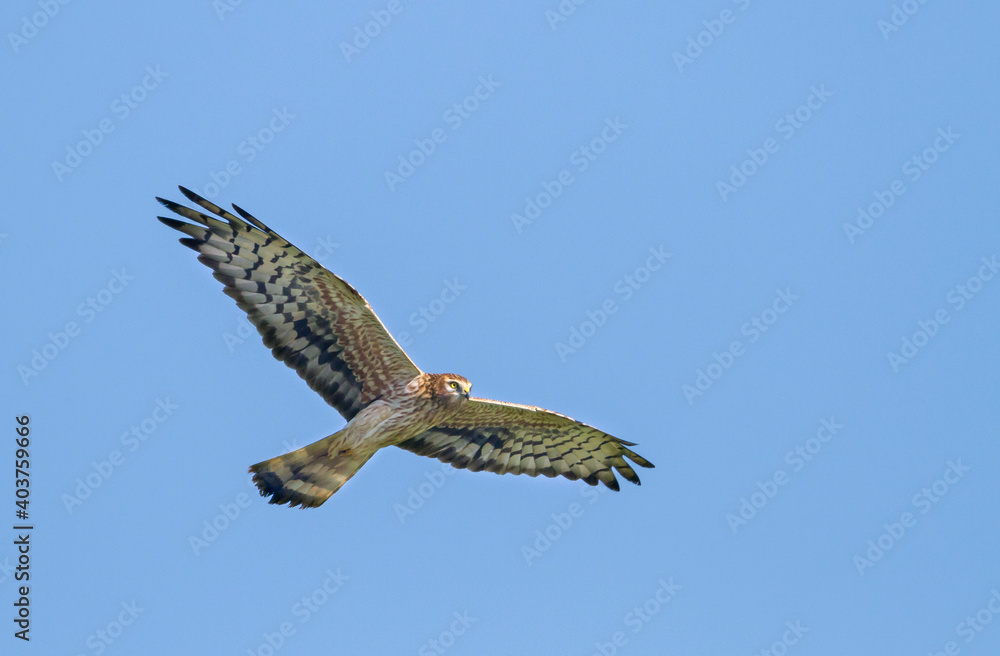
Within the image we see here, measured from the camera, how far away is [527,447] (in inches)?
480

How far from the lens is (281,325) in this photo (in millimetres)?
10914

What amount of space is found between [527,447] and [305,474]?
2.49 metres

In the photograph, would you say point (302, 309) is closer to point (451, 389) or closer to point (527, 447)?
point (451, 389)

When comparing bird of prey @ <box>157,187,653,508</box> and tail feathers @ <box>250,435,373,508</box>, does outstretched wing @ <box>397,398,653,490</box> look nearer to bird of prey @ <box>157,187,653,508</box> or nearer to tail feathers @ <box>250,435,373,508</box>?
bird of prey @ <box>157,187,653,508</box>

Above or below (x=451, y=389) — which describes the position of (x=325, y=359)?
above

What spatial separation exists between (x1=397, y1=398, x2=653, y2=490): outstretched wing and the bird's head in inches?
26.7

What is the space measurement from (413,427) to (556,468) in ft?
5.78

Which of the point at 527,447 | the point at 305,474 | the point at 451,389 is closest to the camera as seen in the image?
the point at 305,474

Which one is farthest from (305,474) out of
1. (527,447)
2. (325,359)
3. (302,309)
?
(527,447)

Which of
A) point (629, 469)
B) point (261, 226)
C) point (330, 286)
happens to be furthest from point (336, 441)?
point (629, 469)

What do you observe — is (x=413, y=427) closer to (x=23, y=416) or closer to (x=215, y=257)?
(x=215, y=257)

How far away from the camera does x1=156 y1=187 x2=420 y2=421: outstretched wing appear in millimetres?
10578

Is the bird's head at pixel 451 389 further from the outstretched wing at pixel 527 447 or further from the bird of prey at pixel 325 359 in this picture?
the outstretched wing at pixel 527 447

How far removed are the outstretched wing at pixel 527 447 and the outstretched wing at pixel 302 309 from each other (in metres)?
1.01
